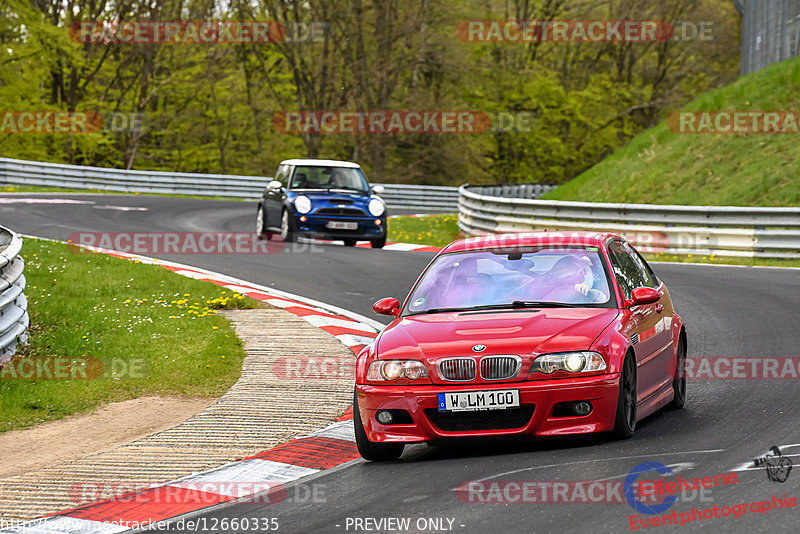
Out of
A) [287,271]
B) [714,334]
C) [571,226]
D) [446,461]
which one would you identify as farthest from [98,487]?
[571,226]

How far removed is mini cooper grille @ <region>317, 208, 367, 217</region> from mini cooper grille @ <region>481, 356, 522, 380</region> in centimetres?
1507

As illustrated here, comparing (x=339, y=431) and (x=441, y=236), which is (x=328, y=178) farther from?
(x=339, y=431)

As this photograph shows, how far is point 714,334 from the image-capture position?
37.6 feet

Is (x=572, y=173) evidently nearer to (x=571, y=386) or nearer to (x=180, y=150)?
(x=180, y=150)

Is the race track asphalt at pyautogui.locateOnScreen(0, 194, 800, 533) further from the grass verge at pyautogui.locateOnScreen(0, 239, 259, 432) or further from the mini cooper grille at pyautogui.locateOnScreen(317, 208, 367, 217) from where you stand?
the mini cooper grille at pyautogui.locateOnScreen(317, 208, 367, 217)

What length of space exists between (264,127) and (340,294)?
3823 centimetres

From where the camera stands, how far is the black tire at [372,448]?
23.1ft

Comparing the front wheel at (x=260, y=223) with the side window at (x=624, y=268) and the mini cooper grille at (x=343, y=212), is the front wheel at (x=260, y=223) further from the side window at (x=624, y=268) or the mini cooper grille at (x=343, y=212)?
the side window at (x=624, y=268)

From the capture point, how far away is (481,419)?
6754 mm

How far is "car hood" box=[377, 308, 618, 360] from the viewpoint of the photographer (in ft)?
22.3

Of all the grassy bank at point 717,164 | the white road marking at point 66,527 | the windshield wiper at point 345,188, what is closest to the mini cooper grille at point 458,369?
the white road marking at point 66,527

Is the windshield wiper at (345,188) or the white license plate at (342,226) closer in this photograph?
the white license plate at (342,226)

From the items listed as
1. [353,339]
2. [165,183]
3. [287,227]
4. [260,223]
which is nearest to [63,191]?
[165,183]

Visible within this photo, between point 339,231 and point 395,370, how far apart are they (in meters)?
14.9
